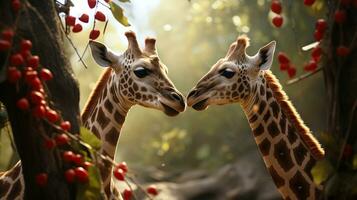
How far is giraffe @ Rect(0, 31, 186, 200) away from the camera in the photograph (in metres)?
7.52

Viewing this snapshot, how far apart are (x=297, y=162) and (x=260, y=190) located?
9.32 meters

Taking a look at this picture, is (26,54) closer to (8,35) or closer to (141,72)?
(8,35)

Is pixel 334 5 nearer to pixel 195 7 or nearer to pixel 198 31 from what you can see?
pixel 195 7

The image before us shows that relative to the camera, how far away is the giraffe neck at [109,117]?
25.0ft

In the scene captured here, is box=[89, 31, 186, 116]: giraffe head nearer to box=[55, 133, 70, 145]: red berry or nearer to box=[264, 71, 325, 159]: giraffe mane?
box=[264, 71, 325, 159]: giraffe mane

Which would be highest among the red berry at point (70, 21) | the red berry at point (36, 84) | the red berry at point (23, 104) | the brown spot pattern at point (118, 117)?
the red berry at point (70, 21)

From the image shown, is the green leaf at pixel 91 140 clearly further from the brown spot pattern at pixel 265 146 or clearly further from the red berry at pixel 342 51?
the brown spot pattern at pixel 265 146

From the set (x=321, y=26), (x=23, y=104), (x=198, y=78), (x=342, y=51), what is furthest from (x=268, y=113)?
(x=198, y=78)

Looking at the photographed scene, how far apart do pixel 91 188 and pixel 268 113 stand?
3322 mm

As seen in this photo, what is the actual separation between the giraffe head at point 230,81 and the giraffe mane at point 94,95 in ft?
2.88

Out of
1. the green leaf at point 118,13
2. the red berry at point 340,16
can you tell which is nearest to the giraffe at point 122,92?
the green leaf at point 118,13

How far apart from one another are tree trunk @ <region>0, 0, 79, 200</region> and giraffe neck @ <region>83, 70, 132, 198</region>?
83.9 inches

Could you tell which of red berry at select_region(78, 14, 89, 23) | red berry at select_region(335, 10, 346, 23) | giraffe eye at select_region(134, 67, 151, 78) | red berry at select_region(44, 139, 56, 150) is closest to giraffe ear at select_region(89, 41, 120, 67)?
giraffe eye at select_region(134, 67, 151, 78)

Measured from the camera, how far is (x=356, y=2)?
4703 mm
